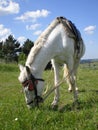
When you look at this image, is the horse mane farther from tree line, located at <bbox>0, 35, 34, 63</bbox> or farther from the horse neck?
tree line, located at <bbox>0, 35, 34, 63</bbox>

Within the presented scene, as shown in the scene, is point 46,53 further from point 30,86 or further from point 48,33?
point 30,86

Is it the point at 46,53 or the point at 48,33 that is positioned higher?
the point at 48,33

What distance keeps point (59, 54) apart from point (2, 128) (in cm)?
330

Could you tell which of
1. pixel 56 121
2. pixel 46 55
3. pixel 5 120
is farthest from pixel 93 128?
pixel 46 55

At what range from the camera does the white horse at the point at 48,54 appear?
6746mm

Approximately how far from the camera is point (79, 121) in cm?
542

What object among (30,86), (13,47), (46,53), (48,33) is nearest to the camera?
(30,86)

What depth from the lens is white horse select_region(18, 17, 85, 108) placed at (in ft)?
22.1

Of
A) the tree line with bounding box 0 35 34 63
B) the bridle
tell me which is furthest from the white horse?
the tree line with bounding box 0 35 34 63

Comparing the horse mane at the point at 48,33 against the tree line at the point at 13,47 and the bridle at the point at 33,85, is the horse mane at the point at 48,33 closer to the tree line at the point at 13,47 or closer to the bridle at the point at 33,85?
the bridle at the point at 33,85

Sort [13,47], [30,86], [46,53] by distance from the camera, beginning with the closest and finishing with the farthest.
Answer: [30,86]
[46,53]
[13,47]

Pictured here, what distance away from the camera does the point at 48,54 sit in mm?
7414

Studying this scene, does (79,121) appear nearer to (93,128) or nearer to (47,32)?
(93,128)

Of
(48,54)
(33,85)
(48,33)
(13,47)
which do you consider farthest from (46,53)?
(13,47)
